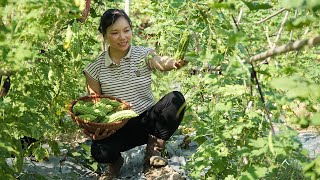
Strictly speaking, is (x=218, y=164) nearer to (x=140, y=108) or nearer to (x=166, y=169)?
(x=166, y=169)

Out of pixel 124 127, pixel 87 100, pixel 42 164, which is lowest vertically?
pixel 42 164

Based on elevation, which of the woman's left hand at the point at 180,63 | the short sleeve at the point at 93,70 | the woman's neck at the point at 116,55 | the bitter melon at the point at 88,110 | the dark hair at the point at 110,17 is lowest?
the bitter melon at the point at 88,110

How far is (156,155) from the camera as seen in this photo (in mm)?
3660

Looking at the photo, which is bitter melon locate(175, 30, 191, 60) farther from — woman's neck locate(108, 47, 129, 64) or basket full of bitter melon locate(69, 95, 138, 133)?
woman's neck locate(108, 47, 129, 64)

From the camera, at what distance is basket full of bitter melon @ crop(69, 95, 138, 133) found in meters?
3.25

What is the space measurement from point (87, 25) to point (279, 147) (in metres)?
2.33

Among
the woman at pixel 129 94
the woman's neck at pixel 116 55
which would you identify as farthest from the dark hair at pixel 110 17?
the woman's neck at pixel 116 55

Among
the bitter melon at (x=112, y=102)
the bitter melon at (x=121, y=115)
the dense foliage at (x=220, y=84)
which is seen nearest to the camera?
the dense foliage at (x=220, y=84)

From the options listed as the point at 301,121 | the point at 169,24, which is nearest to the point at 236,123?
the point at 301,121

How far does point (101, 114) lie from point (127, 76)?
19.8 inches

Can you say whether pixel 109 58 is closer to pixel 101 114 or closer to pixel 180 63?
pixel 101 114

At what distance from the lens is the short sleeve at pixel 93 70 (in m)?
3.72

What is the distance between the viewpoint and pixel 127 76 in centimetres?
370

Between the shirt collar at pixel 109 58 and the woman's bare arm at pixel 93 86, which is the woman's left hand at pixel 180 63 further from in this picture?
the woman's bare arm at pixel 93 86
